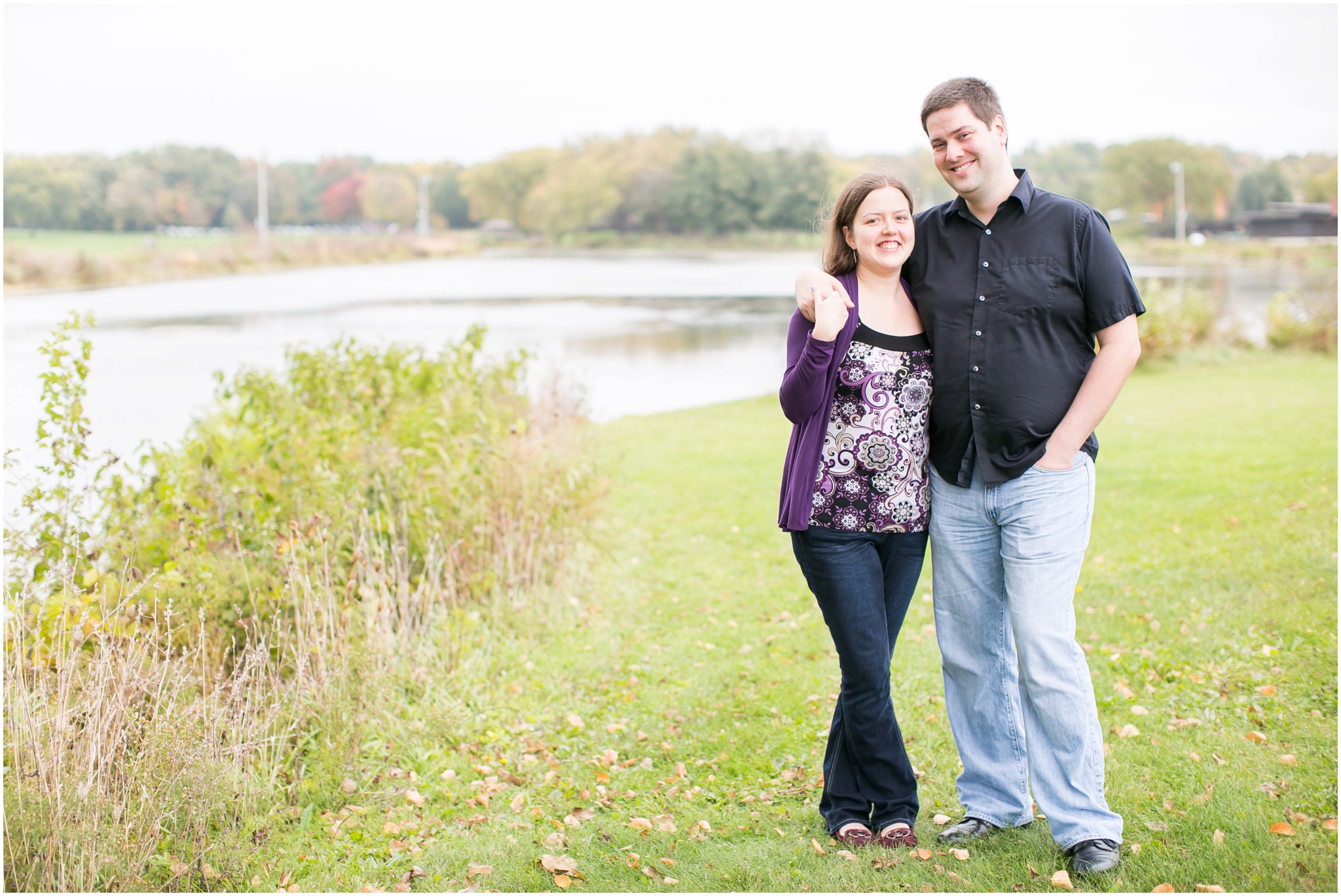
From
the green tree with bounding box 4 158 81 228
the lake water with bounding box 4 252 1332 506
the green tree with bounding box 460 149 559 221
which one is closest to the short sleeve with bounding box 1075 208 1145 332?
the lake water with bounding box 4 252 1332 506

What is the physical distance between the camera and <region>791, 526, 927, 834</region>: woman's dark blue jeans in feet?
9.91

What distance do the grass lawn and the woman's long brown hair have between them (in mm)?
1880

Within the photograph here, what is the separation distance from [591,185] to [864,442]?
7636 centimetres

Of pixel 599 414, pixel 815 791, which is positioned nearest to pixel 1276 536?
pixel 815 791

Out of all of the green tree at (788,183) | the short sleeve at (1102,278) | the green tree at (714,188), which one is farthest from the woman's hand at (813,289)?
the green tree at (714,188)

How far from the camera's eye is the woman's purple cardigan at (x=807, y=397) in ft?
9.30

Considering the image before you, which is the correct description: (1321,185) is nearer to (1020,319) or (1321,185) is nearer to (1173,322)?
(1173,322)

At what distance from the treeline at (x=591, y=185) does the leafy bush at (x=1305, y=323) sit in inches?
301

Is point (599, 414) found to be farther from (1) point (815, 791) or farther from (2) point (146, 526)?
(1) point (815, 791)

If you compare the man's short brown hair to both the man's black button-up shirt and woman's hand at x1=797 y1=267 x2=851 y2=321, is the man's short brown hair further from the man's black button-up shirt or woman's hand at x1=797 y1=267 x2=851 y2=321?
woman's hand at x1=797 y1=267 x2=851 y2=321

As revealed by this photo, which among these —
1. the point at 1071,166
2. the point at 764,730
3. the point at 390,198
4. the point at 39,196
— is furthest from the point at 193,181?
the point at 764,730

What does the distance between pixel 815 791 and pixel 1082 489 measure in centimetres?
161

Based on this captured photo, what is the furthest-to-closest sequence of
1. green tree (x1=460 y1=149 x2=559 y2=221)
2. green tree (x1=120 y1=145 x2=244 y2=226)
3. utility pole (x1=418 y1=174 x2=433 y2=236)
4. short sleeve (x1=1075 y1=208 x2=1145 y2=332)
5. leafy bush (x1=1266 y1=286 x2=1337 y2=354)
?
green tree (x1=460 y1=149 x2=559 y2=221) < utility pole (x1=418 y1=174 x2=433 y2=236) < green tree (x1=120 y1=145 x2=244 y2=226) < leafy bush (x1=1266 y1=286 x2=1337 y2=354) < short sleeve (x1=1075 y1=208 x2=1145 y2=332)

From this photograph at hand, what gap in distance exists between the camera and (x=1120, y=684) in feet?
14.6
